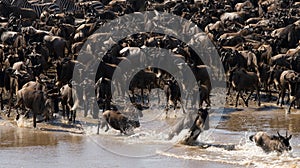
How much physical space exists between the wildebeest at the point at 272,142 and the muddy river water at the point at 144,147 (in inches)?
5.0

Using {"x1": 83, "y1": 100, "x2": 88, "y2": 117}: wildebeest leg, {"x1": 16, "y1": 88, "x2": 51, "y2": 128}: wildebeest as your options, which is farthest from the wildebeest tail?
{"x1": 16, "y1": 88, "x2": 51, "y2": 128}: wildebeest

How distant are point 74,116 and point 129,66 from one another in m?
4.10

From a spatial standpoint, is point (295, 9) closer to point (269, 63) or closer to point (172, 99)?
point (269, 63)

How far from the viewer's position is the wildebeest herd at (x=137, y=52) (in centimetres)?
2034

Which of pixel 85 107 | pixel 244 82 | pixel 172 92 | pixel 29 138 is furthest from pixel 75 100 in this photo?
pixel 244 82

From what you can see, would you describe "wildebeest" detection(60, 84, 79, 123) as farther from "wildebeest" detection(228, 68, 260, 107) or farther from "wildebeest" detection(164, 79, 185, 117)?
"wildebeest" detection(228, 68, 260, 107)

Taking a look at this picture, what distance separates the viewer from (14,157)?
1633 cm

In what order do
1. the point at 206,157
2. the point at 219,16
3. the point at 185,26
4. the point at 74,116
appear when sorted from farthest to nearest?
the point at 219,16, the point at 185,26, the point at 74,116, the point at 206,157

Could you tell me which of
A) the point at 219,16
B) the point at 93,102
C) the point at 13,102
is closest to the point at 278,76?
the point at 93,102

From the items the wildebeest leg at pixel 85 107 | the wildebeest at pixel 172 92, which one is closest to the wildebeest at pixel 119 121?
the wildebeest leg at pixel 85 107

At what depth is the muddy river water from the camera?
15.7m

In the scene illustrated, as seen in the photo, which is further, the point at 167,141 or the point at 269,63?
the point at 269,63

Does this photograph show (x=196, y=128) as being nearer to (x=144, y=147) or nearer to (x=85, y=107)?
(x=144, y=147)

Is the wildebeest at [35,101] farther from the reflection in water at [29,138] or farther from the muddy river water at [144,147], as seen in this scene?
the reflection in water at [29,138]
